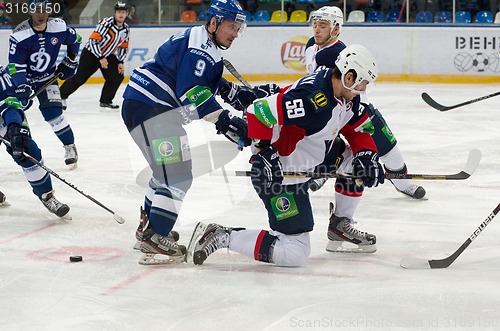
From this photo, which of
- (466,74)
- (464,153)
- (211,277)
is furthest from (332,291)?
(466,74)

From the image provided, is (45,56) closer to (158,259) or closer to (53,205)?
(53,205)

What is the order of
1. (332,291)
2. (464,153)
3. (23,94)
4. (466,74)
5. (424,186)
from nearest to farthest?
(332,291)
(23,94)
(424,186)
(464,153)
(466,74)

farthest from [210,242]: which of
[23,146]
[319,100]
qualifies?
[23,146]

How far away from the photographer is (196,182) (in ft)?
15.5

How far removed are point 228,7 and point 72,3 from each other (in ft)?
25.4

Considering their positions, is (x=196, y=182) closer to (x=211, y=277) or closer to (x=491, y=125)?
(x=211, y=277)

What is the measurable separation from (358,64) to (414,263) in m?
0.81

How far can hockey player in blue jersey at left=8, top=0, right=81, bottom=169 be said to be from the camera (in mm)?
4887

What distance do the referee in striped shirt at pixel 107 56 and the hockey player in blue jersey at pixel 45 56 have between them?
258cm

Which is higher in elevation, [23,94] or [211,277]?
[23,94]

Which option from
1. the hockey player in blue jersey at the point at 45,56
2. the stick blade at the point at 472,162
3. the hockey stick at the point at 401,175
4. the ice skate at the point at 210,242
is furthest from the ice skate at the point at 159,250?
the hockey player in blue jersey at the point at 45,56

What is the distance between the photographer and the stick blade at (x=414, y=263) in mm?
3045

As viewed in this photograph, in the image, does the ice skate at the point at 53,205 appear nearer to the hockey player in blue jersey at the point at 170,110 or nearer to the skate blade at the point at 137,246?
the skate blade at the point at 137,246

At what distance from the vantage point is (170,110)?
10.2 feet
